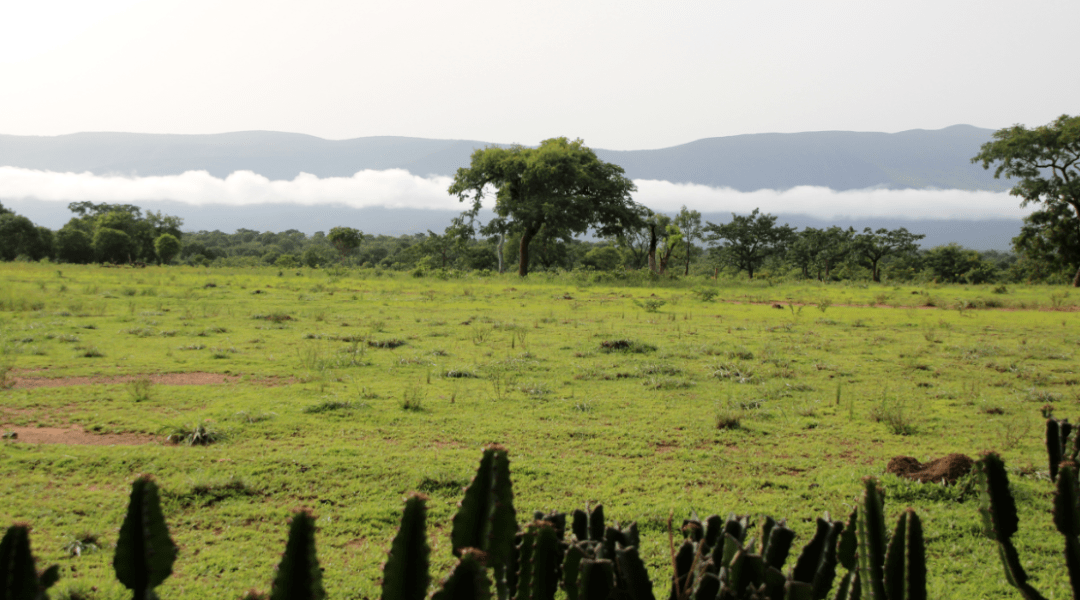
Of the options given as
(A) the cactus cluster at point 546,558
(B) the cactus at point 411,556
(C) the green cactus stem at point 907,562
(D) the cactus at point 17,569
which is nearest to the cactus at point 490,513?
(A) the cactus cluster at point 546,558

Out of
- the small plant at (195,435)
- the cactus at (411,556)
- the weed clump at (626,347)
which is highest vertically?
the cactus at (411,556)

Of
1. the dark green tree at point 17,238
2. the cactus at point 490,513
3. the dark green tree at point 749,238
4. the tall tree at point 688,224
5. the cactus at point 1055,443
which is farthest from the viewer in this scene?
the dark green tree at point 749,238

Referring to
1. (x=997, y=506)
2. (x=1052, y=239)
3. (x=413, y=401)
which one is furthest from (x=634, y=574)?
(x=1052, y=239)

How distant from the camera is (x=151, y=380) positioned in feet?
24.0

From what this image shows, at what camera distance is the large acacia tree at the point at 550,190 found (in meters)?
31.6

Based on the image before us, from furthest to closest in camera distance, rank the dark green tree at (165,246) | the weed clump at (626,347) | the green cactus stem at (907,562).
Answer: the dark green tree at (165,246) → the weed clump at (626,347) → the green cactus stem at (907,562)

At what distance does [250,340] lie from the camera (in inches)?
415

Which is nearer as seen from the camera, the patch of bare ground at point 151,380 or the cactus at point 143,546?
the cactus at point 143,546

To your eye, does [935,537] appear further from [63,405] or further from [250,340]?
[250,340]

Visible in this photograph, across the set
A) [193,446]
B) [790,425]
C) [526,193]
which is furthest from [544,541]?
[526,193]

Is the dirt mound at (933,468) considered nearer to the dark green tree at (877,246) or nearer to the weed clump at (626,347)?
the weed clump at (626,347)

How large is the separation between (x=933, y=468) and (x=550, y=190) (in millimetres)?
28878

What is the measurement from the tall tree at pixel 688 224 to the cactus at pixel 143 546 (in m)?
51.8

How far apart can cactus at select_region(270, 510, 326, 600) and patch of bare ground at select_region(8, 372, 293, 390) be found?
21.5 ft
